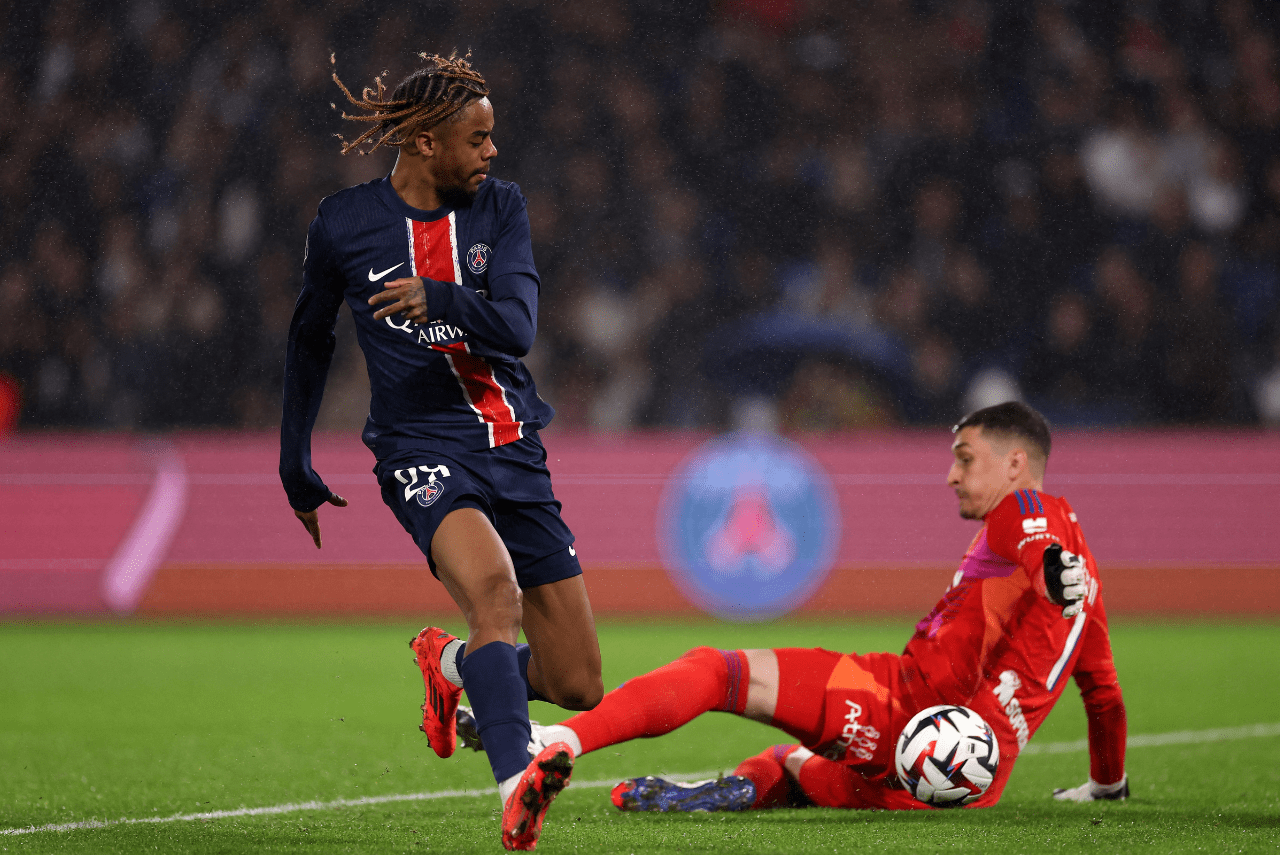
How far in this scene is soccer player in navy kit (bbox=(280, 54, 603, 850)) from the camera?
132 inches

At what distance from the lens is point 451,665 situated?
137 inches

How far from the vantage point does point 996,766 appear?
3543 millimetres

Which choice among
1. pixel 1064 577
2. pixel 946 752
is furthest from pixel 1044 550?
pixel 946 752

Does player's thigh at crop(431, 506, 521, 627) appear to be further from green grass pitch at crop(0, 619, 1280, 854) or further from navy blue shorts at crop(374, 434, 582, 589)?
green grass pitch at crop(0, 619, 1280, 854)

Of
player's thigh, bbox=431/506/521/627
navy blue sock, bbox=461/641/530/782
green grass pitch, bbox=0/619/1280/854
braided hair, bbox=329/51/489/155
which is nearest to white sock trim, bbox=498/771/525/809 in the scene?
navy blue sock, bbox=461/641/530/782

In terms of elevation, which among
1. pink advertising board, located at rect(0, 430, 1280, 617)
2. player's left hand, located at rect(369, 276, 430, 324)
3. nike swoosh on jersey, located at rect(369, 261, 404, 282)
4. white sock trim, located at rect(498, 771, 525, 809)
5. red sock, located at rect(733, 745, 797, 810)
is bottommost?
pink advertising board, located at rect(0, 430, 1280, 617)

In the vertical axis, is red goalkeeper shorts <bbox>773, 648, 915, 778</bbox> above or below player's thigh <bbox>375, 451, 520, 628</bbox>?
below

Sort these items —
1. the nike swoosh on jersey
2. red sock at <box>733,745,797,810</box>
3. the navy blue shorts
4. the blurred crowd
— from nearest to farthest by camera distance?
the navy blue shorts, the nike swoosh on jersey, red sock at <box>733,745,797,810</box>, the blurred crowd

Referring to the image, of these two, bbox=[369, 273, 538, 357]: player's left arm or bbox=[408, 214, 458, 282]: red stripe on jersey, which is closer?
bbox=[369, 273, 538, 357]: player's left arm

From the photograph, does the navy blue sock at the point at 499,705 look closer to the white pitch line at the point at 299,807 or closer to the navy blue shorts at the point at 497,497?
the navy blue shorts at the point at 497,497

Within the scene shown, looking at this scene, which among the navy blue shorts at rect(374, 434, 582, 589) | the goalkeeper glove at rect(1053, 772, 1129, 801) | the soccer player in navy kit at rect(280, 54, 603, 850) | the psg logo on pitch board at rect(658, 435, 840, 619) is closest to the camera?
the navy blue shorts at rect(374, 434, 582, 589)

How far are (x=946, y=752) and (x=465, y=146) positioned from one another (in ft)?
6.18

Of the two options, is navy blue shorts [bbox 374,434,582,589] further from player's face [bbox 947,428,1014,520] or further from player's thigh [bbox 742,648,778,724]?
player's face [bbox 947,428,1014,520]

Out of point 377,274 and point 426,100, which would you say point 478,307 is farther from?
point 426,100
